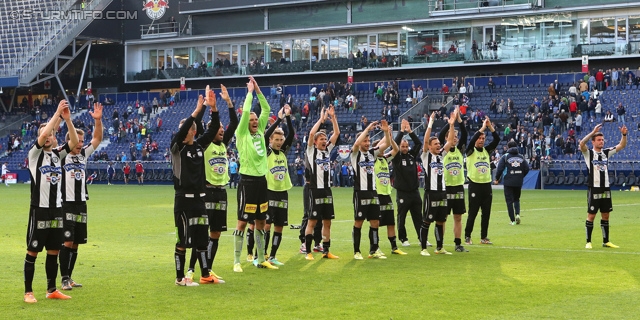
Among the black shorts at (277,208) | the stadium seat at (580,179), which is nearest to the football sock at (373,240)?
the black shorts at (277,208)

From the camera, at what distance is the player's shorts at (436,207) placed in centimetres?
Result: 1608

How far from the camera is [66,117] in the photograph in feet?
36.3

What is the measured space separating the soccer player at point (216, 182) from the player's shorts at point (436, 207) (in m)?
4.33

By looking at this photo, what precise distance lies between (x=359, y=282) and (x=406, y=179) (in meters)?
4.62

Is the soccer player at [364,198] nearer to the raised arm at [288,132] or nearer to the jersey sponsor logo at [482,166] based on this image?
the raised arm at [288,132]

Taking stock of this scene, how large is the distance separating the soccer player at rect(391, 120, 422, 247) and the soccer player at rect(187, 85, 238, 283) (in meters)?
3.99

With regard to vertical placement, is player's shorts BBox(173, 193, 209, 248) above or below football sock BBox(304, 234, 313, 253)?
above

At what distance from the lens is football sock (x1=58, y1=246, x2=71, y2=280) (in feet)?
39.7

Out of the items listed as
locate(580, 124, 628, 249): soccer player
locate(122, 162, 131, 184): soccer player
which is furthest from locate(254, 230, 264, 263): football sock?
locate(122, 162, 131, 184): soccer player

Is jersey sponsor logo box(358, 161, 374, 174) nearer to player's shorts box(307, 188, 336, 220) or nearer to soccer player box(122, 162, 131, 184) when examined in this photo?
player's shorts box(307, 188, 336, 220)

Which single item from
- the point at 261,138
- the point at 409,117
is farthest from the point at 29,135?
the point at 261,138

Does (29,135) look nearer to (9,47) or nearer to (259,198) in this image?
(9,47)

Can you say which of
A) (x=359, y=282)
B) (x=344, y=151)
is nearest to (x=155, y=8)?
(x=344, y=151)

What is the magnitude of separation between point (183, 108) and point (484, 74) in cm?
2214
